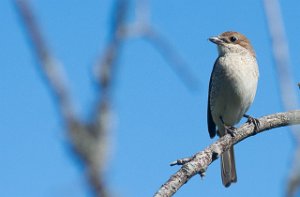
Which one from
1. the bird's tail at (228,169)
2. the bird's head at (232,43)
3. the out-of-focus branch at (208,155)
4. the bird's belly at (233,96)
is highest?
the bird's head at (232,43)

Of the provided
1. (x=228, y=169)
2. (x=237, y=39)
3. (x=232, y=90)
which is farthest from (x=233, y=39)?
(x=228, y=169)

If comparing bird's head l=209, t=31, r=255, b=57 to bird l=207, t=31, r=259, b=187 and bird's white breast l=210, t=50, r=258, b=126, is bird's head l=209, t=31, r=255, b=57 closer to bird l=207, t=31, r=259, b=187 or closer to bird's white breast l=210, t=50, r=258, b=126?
bird l=207, t=31, r=259, b=187

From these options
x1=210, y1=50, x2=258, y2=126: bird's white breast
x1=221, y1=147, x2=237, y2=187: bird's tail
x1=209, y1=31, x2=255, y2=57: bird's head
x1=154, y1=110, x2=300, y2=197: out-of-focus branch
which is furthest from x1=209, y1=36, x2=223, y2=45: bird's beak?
x1=154, y1=110, x2=300, y2=197: out-of-focus branch

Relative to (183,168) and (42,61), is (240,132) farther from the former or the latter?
(42,61)

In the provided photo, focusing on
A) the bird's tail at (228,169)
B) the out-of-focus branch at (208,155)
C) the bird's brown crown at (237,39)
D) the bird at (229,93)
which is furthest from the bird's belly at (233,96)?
the out-of-focus branch at (208,155)

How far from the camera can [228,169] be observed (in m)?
8.38

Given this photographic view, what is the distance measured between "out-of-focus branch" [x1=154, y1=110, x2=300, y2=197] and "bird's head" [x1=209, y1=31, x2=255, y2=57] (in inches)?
126

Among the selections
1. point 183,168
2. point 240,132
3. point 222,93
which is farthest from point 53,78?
point 222,93

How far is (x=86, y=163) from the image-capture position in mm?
802

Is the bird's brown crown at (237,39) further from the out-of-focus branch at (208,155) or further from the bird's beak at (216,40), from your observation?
the out-of-focus branch at (208,155)

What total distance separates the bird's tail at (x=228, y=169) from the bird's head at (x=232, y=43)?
1884 millimetres

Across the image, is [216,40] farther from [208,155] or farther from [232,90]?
[208,155]

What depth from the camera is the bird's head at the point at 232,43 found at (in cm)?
958

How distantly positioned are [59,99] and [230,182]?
7565 mm
